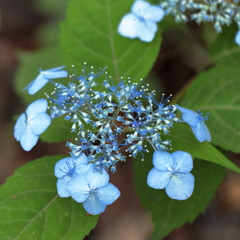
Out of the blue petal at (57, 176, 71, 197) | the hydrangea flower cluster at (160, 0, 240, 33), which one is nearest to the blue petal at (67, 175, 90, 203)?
the blue petal at (57, 176, 71, 197)

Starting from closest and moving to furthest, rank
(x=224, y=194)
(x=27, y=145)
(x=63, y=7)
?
1. (x=27, y=145)
2. (x=224, y=194)
3. (x=63, y=7)

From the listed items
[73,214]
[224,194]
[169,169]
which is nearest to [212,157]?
[169,169]

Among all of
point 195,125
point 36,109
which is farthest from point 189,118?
point 36,109

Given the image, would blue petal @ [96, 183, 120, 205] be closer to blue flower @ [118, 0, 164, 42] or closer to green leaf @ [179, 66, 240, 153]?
green leaf @ [179, 66, 240, 153]

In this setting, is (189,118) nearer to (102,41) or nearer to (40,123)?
(40,123)

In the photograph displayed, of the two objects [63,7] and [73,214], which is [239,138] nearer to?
[73,214]

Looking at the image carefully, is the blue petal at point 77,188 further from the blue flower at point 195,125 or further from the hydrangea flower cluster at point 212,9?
the hydrangea flower cluster at point 212,9
